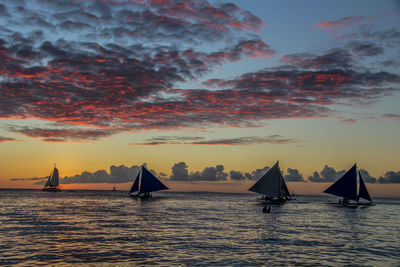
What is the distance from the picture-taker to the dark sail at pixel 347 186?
97500mm

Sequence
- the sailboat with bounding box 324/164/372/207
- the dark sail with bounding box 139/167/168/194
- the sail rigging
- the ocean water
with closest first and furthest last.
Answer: the ocean water
the sail rigging
the sailboat with bounding box 324/164/372/207
the dark sail with bounding box 139/167/168/194

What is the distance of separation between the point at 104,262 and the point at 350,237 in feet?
107

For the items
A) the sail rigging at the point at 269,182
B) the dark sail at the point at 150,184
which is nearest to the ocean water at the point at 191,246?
Answer: the sail rigging at the point at 269,182

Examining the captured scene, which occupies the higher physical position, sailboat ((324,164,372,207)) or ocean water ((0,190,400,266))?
sailboat ((324,164,372,207))

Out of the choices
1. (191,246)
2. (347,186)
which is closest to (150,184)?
(347,186)

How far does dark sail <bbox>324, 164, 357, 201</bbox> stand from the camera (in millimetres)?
97500

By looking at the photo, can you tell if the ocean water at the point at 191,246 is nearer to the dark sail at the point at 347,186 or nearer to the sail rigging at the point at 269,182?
the sail rigging at the point at 269,182

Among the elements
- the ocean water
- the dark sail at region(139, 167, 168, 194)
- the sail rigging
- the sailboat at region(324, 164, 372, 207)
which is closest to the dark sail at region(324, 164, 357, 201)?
the sailboat at region(324, 164, 372, 207)

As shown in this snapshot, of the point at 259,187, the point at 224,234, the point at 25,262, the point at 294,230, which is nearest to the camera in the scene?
the point at 25,262

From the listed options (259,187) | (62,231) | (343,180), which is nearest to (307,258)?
(62,231)

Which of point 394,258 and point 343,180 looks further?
point 343,180

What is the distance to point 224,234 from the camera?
45594 millimetres

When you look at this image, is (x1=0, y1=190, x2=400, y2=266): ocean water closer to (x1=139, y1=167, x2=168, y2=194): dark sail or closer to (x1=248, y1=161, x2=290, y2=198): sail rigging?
(x1=248, y1=161, x2=290, y2=198): sail rigging

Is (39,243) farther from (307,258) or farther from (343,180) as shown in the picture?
(343,180)
